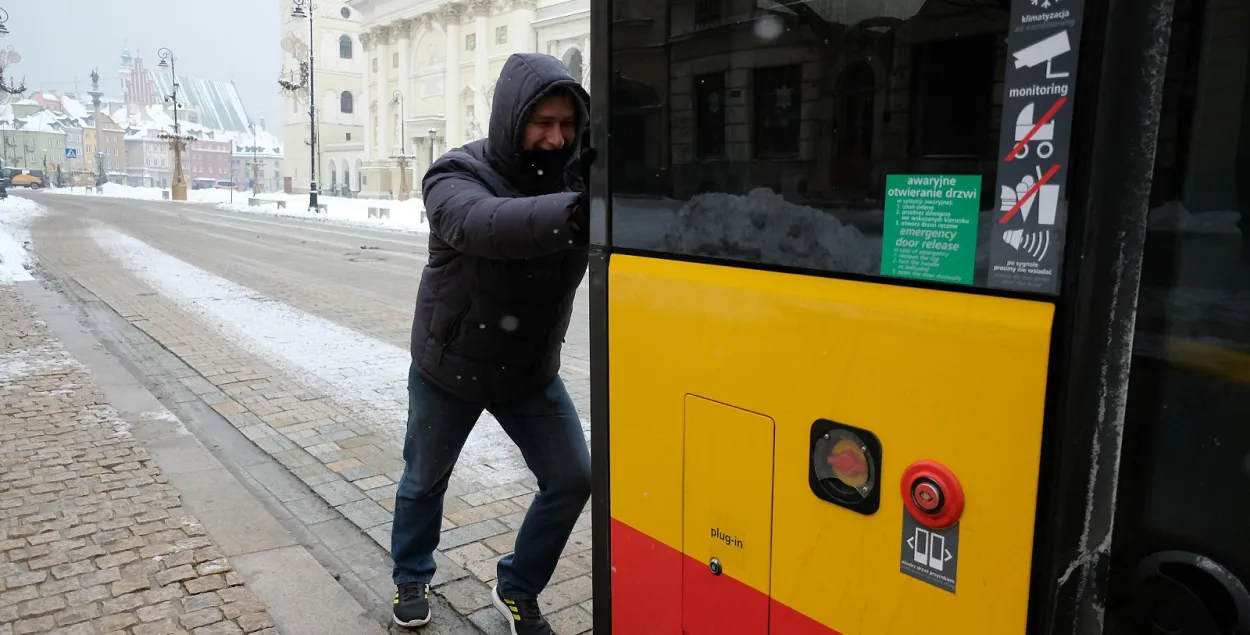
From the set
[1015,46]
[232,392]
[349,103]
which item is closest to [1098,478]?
[1015,46]

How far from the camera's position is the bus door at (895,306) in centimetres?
132

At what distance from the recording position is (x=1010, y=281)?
1393 millimetres

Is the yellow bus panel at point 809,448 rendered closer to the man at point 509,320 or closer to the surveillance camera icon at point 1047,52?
the surveillance camera icon at point 1047,52

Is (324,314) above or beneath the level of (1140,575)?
beneath

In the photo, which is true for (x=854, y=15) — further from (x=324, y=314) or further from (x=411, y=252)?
(x=411, y=252)

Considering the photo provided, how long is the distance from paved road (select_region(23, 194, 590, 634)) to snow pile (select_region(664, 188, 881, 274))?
195 cm

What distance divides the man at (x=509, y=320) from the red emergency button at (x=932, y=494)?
110 cm

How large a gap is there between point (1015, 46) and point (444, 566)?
10.5 feet

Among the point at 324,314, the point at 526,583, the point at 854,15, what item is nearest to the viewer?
the point at 854,15

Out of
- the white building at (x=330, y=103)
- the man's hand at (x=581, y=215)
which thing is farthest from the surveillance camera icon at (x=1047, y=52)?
the white building at (x=330, y=103)

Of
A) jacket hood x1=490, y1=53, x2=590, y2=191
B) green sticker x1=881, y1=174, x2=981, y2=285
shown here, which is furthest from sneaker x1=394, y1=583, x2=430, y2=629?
green sticker x1=881, y1=174, x2=981, y2=285

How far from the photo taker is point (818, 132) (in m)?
1.65

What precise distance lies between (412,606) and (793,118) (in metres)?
2.39

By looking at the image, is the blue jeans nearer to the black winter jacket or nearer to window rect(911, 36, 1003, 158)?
the black winter jacket
